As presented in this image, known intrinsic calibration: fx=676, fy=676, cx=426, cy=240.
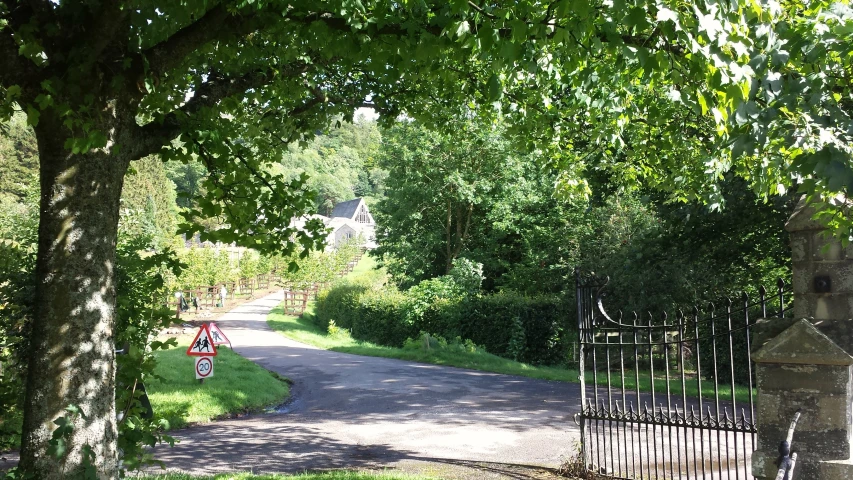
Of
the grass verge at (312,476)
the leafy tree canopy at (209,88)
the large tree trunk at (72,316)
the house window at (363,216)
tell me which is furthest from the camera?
the house window at (363,216)

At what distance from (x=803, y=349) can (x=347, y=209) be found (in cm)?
10740

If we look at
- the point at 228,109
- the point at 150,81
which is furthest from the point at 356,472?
the point at 150,81

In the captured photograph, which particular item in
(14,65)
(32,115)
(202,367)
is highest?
(14,65)

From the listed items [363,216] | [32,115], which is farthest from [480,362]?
[363,216]

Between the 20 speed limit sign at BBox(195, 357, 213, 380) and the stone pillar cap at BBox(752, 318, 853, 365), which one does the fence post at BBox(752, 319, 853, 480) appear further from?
the 20 speed limit sign at BBox(195, 357, 213, 380)

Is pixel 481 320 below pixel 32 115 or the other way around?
below

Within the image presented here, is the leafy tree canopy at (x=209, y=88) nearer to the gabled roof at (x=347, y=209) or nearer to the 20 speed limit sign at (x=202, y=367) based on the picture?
the 20 speed limit sign at (x=202, y=367)

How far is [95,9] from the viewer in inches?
175

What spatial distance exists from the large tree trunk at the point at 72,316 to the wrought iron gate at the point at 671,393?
4.54 metres

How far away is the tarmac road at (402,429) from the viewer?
8930mm

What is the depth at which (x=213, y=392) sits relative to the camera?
45.9ft

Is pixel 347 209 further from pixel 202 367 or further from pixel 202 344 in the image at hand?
pixel 202 344

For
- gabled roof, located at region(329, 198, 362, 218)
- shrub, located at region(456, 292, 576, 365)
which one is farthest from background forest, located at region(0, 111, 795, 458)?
gabled roof, located at region(329, 198, 362, 218)

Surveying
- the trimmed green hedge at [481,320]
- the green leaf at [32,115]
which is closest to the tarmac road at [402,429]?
the trimmed green hedge at [481,320]
